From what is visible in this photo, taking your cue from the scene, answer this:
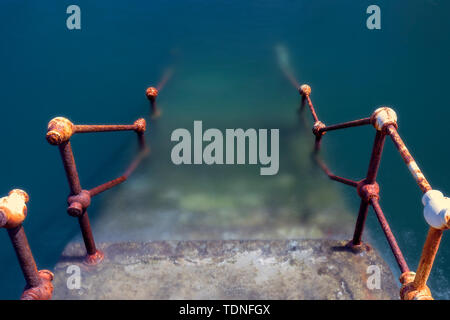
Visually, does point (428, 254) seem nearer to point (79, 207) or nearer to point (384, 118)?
point (384, 118)

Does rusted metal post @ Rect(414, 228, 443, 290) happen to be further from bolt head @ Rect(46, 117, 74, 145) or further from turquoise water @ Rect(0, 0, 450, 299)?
bolt head @ Rect(46, 117, 74, 145)

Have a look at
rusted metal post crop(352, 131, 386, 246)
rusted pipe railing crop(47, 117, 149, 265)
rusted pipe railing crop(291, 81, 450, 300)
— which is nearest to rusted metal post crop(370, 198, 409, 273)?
rusted pipe railing crop(291, 81, 450, 300)

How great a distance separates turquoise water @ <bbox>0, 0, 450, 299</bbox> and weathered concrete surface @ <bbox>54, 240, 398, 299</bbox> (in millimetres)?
1033

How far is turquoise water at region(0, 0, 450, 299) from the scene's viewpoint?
5.16 meters

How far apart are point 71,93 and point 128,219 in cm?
374

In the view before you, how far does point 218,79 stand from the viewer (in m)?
7.23

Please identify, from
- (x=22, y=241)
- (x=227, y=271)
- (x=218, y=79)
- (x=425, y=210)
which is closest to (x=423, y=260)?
(x=425, y=210)

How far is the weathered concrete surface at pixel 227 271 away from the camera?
127 inches

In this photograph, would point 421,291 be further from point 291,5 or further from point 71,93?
point 291,5

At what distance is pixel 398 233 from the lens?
4.61 m

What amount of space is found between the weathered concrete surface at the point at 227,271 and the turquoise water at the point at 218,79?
1.03 meters

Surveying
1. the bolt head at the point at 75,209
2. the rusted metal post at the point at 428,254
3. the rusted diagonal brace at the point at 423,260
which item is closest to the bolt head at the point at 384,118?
the rusted diagonal brace at the point at 423,260
